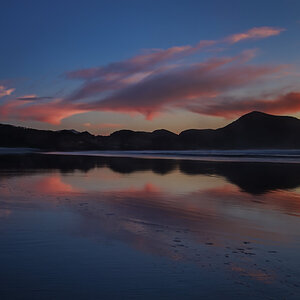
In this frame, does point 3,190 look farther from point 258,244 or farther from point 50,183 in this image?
point 258,244

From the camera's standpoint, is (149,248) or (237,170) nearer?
(149,248)

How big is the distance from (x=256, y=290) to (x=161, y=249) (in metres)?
2.48

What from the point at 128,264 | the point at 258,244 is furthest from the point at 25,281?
the point at 258,244

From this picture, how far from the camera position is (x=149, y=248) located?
734cm

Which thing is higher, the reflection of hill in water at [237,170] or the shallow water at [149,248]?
the reflection of hill in water at [237,170]

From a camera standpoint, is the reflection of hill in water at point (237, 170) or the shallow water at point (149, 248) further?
the reflection of hill in water at point (237, 170)

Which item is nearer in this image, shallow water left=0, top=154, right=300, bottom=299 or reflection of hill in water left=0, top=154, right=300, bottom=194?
shallow water left=0, top=154, right=300, bottom=299

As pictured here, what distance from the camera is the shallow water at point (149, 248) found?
5.31 m

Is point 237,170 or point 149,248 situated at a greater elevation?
point 237,170

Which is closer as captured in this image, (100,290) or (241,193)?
(100,290)

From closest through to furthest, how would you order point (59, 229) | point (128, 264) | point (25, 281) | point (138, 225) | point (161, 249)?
point (25, 281) < point (128, 264) < point (161, 249) < point (59, 229) < point (138, 225)

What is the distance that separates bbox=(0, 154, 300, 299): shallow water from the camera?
17.4ft

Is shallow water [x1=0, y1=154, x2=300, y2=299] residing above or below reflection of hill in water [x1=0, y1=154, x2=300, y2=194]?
below

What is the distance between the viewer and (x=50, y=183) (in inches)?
763
